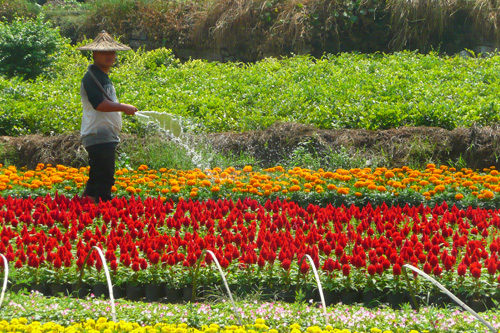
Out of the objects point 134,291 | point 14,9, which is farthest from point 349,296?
point 14,9

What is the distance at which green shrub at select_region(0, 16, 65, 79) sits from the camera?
1349 cm

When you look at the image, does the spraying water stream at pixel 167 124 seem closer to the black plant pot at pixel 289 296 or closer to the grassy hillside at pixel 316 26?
the black plant pot at pixel 289 296

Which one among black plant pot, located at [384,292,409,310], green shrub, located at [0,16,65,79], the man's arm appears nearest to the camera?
black plant pot, located at [384,292,409,310]

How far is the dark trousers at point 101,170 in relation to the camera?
20.1 feet

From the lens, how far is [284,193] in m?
6.46

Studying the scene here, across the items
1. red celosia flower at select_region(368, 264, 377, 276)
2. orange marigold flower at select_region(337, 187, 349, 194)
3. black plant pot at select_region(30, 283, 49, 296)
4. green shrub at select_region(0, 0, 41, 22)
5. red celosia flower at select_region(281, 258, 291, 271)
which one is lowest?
black plant pot at select_region(30, 283, 49, 296)

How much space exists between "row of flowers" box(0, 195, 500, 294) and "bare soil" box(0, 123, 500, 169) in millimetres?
2283

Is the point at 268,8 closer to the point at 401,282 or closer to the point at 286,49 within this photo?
the point at 286,49

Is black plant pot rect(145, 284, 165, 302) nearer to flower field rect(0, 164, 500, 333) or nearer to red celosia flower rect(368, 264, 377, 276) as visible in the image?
flower field rect(0, 164, 500, 333)

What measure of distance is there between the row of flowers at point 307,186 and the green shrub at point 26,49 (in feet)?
23.2

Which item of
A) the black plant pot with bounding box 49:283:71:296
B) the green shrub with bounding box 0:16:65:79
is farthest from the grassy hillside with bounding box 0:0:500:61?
Answer: the black plant pot with bounding box 49:283:71:296

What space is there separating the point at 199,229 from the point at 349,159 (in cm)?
314

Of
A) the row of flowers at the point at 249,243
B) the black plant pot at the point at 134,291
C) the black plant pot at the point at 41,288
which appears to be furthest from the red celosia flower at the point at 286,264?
the black plant pot at the point at 41,288

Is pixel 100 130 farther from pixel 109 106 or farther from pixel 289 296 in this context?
pixel 289 296
